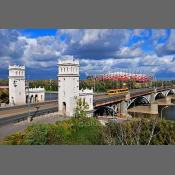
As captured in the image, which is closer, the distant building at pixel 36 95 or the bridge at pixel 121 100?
the distant building at pixel 36 95

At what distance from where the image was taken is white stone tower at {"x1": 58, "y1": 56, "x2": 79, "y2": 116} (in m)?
9.52

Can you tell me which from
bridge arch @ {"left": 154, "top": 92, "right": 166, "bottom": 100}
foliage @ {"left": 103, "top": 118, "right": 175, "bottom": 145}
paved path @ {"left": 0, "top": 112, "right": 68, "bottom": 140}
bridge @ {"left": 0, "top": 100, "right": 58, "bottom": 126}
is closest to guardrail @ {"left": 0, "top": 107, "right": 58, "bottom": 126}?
bridge @ {"left": 0, "top": 100, "right": 58, "bottom": 126}

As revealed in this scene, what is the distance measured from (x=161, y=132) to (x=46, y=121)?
9.69 feet

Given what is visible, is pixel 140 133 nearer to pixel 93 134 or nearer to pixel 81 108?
pixel 93 134

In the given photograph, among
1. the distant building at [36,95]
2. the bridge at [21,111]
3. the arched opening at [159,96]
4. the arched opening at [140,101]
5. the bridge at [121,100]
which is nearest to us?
the bridge at [21,111]

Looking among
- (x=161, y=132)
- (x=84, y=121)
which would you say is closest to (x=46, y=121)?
(x=84, y=121)

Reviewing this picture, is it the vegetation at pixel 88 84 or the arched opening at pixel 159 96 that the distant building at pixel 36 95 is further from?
the arched opening at pixel 159 96

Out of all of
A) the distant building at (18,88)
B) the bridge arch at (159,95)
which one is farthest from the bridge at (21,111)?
the bridge arch at (159,95)

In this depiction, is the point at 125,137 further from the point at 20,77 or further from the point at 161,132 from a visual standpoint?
the point at 20,77

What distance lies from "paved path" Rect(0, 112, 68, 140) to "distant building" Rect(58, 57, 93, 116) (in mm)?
315

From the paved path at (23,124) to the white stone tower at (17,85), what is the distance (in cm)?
119

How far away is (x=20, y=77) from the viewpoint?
10.3m

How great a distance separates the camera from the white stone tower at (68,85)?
31.2 feet

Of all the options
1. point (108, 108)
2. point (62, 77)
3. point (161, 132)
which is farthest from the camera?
point (108, 108)
